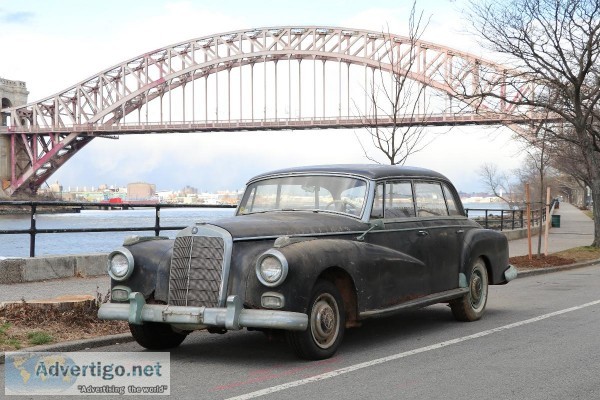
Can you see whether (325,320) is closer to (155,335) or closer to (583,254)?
(155,335)

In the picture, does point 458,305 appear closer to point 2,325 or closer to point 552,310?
point 552,310

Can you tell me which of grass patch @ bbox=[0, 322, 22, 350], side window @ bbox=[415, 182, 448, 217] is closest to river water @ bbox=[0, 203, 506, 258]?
grass patch @ bbox=[0, 322, 22, 350]

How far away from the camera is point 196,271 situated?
7070 mm

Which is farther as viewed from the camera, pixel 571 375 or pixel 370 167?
pixel 370 167

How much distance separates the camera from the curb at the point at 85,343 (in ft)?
24.6

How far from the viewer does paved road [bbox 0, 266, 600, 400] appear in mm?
6020

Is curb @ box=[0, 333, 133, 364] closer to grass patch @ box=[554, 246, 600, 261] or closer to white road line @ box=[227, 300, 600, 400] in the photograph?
white road line @ box=[227, 300, 600, 400]

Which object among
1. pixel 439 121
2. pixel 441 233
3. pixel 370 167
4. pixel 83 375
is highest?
pixel 439 121

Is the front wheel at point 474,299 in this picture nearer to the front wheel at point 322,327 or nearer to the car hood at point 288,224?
the car hood at point 288,224

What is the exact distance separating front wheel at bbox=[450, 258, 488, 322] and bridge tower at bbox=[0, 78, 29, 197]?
312 ft

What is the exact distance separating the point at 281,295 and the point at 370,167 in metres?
2.36

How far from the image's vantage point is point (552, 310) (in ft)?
35.0

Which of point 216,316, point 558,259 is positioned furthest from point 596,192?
point 216,316

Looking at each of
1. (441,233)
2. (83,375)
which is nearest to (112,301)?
(83,375)
